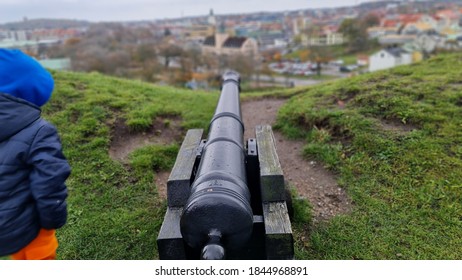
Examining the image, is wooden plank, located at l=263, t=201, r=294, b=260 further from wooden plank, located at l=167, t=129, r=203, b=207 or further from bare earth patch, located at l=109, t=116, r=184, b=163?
bare earth patch, located at l=109, t=116, r=184, b=163

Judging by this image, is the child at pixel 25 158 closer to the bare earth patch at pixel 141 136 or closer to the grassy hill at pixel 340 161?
the grassy hill at pixel 340 161

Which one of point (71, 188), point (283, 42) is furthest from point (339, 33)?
point (71, 188)

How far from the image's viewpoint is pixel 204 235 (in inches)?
86.8

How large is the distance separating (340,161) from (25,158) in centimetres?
333

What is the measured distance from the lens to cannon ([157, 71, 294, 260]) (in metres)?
2.15

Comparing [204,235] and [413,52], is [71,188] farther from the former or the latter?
[413,52]

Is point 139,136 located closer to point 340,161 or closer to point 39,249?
point 340,161

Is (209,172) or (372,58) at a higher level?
(209,172)

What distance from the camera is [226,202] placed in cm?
214

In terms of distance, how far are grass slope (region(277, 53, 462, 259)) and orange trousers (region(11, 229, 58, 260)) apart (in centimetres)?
178

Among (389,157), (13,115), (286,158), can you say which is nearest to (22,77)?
(13,115)

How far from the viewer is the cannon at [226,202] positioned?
2150mm

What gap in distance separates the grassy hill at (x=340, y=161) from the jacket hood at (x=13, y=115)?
152 cm

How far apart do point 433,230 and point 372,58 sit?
114ft
